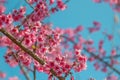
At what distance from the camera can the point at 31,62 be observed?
8.15m

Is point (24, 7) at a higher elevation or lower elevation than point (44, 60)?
higher

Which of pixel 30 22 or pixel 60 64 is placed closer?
pixel 60 64

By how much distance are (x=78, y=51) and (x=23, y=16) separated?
5.61 ft

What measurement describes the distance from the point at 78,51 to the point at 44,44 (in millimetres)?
1352

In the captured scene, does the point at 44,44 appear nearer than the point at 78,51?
No

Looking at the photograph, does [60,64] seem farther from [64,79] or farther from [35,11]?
[35,11]

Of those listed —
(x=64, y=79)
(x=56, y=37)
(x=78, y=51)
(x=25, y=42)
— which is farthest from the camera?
(x=56, y=37)

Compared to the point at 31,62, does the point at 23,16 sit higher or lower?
higher

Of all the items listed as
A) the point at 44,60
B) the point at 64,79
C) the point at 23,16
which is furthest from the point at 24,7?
the point at 64,79

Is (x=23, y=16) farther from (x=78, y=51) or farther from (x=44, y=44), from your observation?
(x=78, y=51)

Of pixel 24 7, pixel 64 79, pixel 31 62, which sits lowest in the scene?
pixel 64 79

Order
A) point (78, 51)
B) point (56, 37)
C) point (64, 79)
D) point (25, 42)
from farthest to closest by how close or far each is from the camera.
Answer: point (56, 37), point (25, 42), point (78, 51), point (64, 79)

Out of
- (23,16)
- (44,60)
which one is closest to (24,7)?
(23,16)

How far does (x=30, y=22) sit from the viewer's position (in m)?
8.26
